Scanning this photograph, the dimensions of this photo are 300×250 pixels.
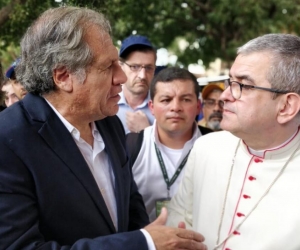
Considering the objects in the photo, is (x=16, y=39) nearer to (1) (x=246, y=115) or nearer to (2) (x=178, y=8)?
(1) (x=246, y=115)

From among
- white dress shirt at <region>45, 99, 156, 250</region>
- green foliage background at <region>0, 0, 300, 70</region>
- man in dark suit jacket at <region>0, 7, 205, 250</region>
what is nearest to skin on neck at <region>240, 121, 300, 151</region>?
man in dark suit jacket at <region>0, 7, 205, 250</region>

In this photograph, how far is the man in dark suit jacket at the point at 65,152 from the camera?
7.21 feet

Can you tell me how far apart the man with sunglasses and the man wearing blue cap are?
1906 millimetres

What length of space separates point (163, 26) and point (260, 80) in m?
7.91

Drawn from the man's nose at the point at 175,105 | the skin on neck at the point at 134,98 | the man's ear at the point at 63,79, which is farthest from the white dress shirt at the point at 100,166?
the skin on neck at the point at 134,98

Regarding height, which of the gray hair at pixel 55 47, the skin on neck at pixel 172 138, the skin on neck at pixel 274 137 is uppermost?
the gray hair at pixel 55 47

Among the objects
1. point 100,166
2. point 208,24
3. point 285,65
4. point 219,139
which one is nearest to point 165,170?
point 219,139

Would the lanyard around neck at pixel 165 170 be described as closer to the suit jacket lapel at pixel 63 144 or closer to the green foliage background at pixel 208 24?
the suit jacket lapel at pixel 63 144

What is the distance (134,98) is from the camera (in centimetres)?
500

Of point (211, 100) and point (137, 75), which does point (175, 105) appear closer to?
point (137, 75)

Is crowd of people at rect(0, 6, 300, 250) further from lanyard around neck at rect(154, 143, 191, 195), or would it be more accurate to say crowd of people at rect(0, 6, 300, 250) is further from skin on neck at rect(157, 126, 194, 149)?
skin on neck at rect(157, 126, 194, 149)

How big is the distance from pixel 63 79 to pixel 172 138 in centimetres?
174

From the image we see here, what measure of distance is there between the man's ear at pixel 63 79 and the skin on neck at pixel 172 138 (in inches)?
65.9

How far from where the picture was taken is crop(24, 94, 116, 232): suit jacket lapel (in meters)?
2.36
